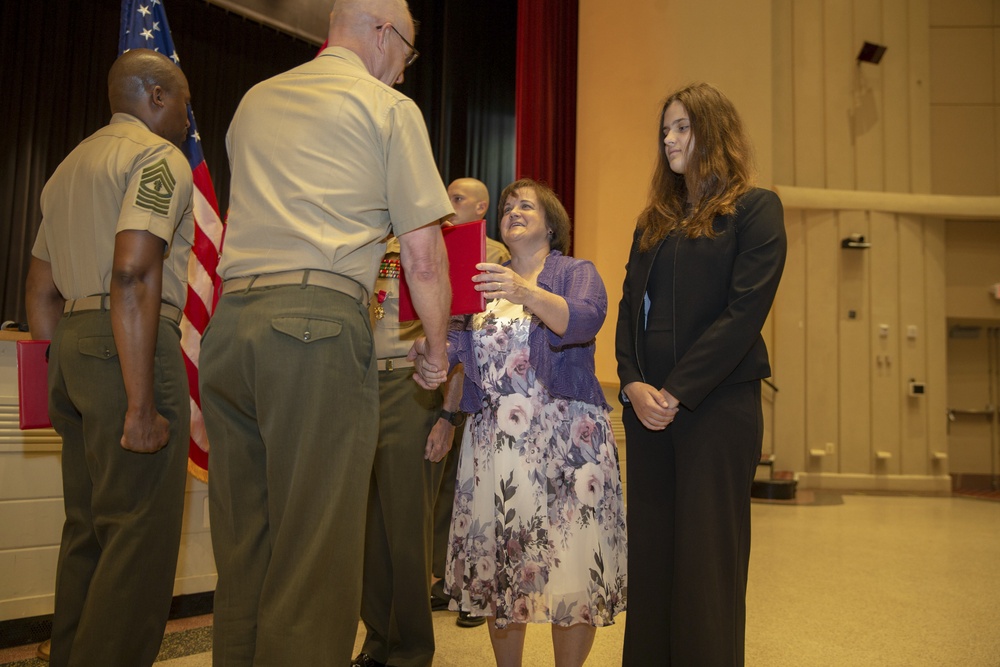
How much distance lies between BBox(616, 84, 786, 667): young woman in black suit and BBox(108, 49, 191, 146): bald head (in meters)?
1.45

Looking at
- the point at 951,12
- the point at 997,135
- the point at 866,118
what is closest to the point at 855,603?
the point at 866,118

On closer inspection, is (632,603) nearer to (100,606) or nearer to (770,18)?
(100,606)

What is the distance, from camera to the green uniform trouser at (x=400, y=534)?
2432 millimetres

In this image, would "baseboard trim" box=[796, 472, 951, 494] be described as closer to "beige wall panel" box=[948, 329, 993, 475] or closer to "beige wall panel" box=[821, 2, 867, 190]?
"beige wall panel" box=[948, 329, 993, 475]

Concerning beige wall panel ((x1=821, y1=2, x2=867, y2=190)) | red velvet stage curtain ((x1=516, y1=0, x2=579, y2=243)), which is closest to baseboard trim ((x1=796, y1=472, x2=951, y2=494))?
beige wall panel ((x1=821, y1=2, x2=867, y2=190))

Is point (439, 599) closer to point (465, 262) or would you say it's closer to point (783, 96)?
point (465, 262)

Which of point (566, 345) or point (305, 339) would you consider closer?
point (305, 339)

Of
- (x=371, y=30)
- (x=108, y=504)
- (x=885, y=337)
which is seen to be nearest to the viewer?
(x=371, y=30)

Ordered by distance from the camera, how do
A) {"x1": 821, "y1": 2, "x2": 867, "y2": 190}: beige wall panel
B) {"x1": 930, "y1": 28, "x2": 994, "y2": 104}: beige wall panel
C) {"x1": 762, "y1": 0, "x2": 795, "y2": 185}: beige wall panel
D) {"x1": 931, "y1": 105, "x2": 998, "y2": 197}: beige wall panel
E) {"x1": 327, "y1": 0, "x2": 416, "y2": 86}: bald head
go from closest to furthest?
{"x1": 327, "y1": 0, "x2": 416, "y2": 86}: bald head, {"x1": 762, "y1": 0, "x2": 795, "y2": 185}: beige wall panel, {"x1": 821, "y1": 2, "x2": 867, "y2": 190}: beige wall panel, {"x1": 931, "y1": 105, "x2": 998, "y2": 197}: beige wall panel, {"x1": 930, "y1": 28, "x2": 994, "y2": 104}: beige wall panel

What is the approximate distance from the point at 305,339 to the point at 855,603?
10.4 feet

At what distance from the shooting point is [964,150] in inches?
391

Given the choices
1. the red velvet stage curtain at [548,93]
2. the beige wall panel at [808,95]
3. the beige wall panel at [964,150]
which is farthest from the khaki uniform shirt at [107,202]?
the beige wall panel at [964,150]

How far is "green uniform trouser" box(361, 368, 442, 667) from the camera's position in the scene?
2432mm

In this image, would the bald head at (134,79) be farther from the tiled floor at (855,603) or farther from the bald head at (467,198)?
the tiled floor at (855,603)
